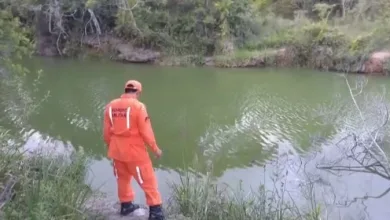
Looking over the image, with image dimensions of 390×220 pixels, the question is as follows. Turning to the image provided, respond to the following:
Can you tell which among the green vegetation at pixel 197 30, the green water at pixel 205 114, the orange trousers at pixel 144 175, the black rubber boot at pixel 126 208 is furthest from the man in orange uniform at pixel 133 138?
the green vegetation at pixel 197 30

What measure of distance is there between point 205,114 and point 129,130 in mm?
7713

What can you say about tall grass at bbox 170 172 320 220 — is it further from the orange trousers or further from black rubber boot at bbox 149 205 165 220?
the orange trousers

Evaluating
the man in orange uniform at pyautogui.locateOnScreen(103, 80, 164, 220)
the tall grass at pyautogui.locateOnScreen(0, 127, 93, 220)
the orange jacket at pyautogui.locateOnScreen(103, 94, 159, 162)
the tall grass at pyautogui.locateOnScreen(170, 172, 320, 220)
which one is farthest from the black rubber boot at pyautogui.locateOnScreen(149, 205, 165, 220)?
the tall grass at pyautogui.locateOnScreen(0, 127, 93, 220)

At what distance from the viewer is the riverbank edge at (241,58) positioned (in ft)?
61.2

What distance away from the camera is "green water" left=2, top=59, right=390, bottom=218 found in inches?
320

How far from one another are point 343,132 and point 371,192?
284 centimetres

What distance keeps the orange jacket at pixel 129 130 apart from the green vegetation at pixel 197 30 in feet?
54.6

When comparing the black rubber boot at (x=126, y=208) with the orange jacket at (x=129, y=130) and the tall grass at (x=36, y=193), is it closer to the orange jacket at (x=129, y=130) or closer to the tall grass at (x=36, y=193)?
Result: the tall grass at (x=36, y=193)

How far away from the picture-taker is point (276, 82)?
16.9 meters

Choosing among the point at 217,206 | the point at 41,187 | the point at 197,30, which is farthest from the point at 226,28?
the point at 41,187

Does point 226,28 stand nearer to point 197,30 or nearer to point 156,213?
point 197,30

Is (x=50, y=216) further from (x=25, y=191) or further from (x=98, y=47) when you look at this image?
(x=98, y=47)

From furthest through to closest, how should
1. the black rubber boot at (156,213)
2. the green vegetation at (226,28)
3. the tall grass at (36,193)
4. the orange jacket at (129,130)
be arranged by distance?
the green vegetation at (226,28)
the black rubber boot at (156,213)
the orange jacket at (129,130)
the tall grass at (36,193)

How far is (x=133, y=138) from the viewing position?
13.9 ft
